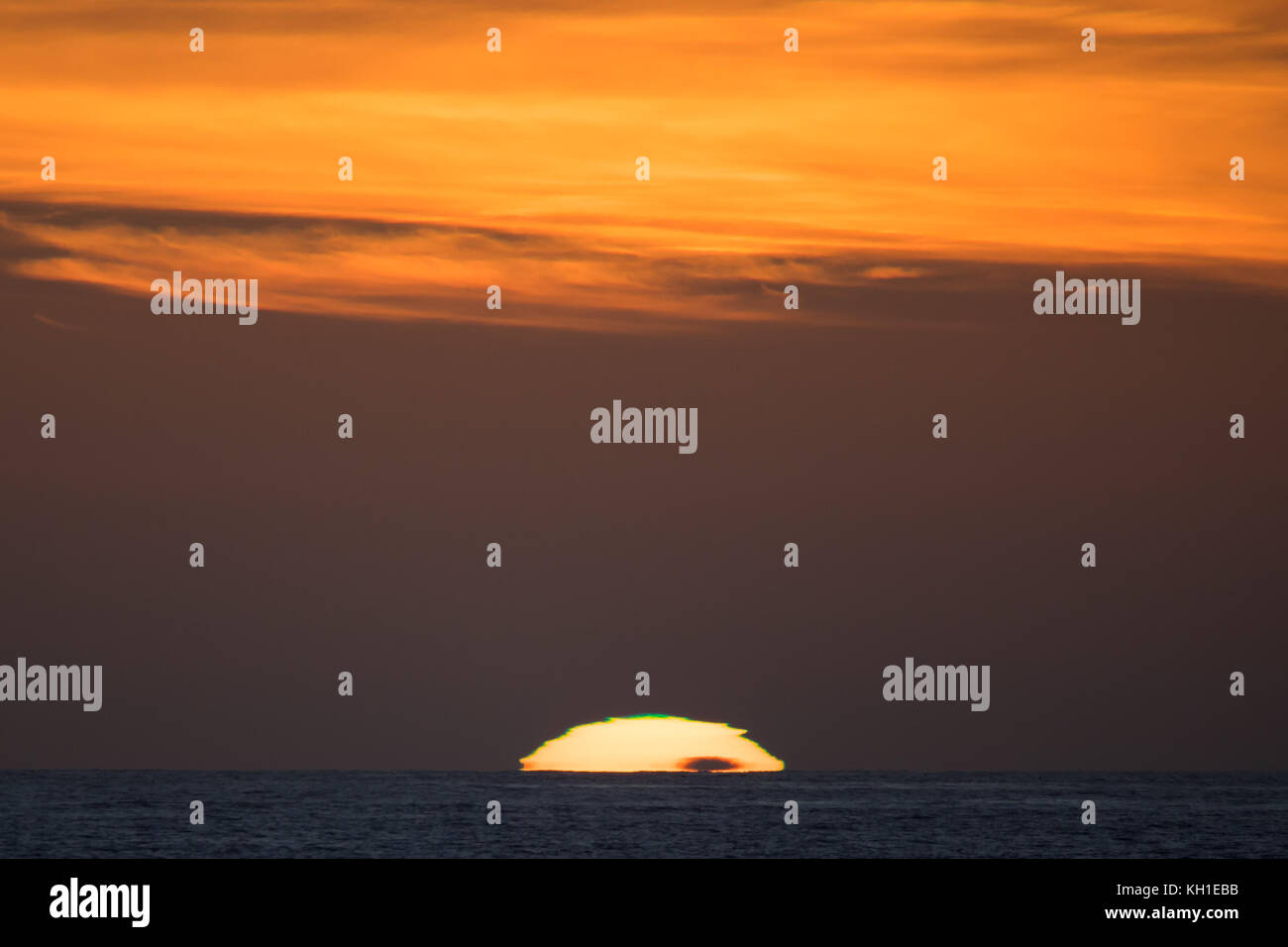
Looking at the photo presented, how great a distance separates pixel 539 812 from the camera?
13438 cm
